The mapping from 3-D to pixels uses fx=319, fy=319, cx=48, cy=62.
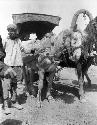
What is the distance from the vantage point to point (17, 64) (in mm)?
9047

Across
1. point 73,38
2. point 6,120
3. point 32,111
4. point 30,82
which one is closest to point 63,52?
point 73,38

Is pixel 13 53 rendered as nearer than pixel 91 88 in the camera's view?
Yes

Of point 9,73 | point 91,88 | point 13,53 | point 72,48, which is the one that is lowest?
point 91,88

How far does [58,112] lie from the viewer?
836cm

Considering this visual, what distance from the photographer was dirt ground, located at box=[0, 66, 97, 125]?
7523mm

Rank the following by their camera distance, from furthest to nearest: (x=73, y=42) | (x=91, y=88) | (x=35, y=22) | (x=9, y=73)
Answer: (x=35, y=22) → (x=91, y=88) → (x=73, y=42) → (x=9, y=73)

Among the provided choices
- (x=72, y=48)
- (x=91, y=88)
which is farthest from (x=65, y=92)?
(x=72, y=48)

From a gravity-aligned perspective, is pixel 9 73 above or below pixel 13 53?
below

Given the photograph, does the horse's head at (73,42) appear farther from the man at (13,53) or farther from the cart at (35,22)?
the cart at (35,22)

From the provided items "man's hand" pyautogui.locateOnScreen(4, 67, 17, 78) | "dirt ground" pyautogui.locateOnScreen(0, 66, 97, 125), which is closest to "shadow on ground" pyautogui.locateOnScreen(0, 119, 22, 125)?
"dirt ground" pyautogui.locateOnScreen(0, 66, 97, 125)

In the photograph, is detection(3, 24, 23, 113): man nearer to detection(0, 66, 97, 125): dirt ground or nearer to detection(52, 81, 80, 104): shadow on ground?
detection(0, 66, 97, 125): dirt ground

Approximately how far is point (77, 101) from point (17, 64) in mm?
2148

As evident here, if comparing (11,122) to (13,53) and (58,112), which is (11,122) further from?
(13,53)

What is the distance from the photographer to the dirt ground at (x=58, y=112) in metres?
7.52
